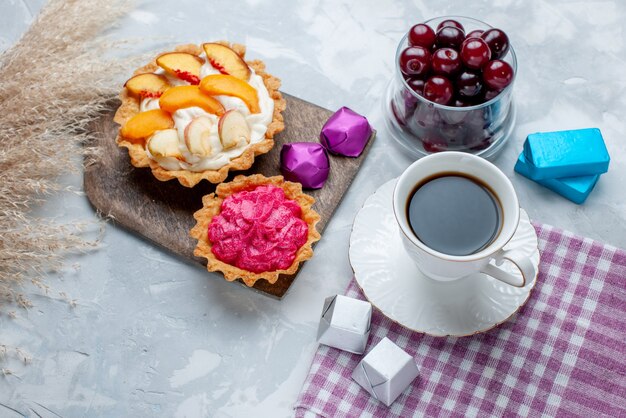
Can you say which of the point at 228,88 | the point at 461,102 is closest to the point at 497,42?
the point at 461,102

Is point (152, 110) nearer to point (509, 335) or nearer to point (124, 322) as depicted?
point (124, 322)

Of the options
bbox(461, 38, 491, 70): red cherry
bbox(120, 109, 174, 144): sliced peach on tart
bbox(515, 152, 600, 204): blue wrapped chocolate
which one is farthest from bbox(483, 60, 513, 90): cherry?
bbox(120, 109, 174, 144): sliced peach on tart

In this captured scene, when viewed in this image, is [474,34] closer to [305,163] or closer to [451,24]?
[451,24]

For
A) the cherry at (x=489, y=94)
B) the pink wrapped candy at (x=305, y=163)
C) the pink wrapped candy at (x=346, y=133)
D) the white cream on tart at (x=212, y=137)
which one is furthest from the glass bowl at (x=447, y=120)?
the white cream on tart at (x=212, y=137)

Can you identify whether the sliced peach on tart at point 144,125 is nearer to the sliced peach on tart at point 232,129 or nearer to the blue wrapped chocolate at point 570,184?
the sliced peach on tart at point 232,129

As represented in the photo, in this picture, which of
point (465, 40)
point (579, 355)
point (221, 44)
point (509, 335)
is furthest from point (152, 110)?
point (579, 355)

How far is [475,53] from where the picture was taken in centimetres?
219

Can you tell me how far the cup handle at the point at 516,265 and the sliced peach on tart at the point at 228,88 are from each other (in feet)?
2.69

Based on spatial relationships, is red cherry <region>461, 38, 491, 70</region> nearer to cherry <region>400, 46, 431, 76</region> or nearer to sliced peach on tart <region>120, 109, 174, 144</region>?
cherry <region>400, 46, 431, 76</region>

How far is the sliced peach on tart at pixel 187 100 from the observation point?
90.7 inches

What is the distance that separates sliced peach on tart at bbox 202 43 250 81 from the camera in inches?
93.7

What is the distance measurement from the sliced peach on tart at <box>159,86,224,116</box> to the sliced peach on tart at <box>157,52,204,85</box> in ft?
0.24

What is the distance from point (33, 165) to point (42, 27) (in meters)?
0.47

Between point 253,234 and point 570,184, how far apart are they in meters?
0.92
